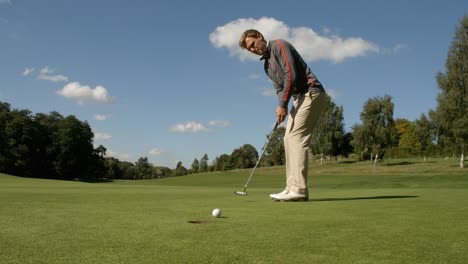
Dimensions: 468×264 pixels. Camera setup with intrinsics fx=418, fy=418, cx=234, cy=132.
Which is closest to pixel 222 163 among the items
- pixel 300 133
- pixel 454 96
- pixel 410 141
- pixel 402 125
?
pixel 402 125

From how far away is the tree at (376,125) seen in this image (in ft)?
191

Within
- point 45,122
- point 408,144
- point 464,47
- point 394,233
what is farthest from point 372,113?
point 394,233

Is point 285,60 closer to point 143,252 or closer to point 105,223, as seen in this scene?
point 105,223

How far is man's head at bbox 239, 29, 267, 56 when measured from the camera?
6.65 metres

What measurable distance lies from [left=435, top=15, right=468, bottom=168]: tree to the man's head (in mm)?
41143

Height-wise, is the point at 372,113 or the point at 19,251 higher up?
the point at 372,113

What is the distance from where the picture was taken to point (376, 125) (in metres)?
58.8

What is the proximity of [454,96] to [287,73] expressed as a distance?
42512 millimetres

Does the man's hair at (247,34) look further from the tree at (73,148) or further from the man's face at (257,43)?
the tree at (73,148)

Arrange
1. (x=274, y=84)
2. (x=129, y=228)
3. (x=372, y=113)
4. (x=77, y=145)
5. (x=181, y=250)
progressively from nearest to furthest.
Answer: (x=181, y=250)
(x=129, y=228)
(x=274, y=84)
(x=372, y=113)
(x=77, y=145)

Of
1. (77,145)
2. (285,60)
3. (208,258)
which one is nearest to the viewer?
(208,258)

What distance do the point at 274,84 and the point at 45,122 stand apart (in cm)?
7349

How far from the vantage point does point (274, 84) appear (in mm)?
6801

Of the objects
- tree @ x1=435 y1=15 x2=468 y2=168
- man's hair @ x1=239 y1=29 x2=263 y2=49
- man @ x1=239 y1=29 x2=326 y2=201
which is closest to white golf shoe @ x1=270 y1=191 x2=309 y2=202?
man @ x1=239 y1=29 x2=326 y2=201
